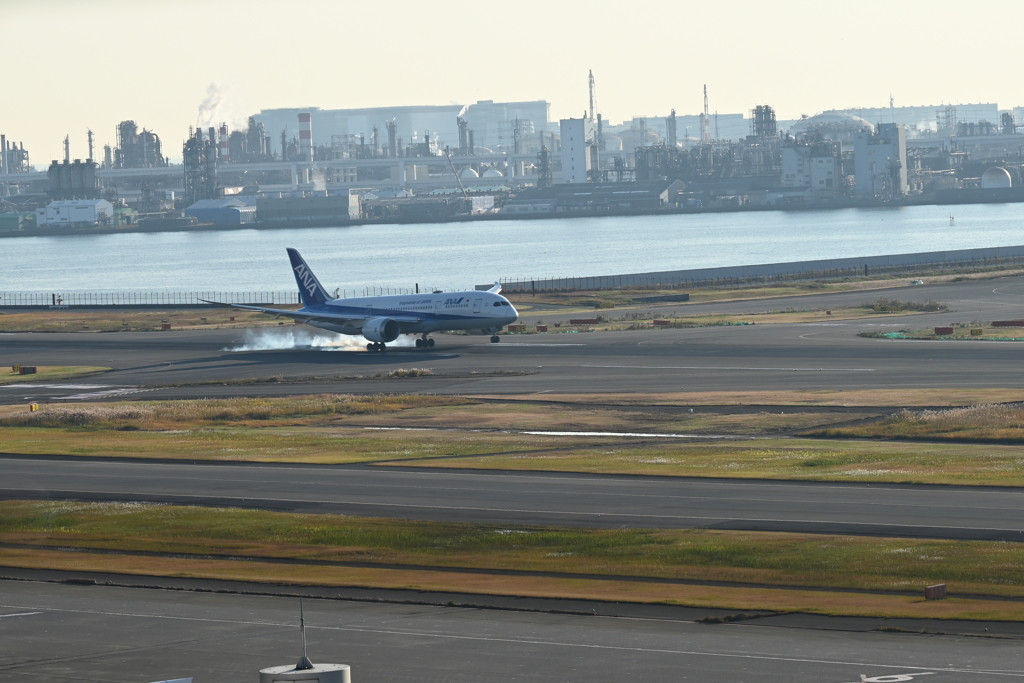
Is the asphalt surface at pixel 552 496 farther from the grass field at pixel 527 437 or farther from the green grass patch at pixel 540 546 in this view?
the grass field at pixel 527 437

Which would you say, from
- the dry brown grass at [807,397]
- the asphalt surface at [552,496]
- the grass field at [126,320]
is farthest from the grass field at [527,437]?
the grass field at [126,320]

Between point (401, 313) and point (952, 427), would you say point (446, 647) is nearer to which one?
point (952, 427)

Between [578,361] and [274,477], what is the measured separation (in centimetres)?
4148

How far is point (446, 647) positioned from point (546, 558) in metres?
9.66

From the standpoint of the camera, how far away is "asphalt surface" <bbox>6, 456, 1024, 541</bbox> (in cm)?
4169

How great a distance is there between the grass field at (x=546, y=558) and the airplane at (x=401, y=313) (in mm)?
54290

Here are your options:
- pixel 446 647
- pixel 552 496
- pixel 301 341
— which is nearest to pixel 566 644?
pixel 446 647

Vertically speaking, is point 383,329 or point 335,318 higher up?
point 335,318

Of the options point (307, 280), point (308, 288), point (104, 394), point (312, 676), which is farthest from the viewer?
point (308, 288)

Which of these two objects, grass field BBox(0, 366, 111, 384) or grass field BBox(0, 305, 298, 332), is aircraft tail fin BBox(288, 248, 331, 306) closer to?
grass field BBox(0, 366, 111, 384)

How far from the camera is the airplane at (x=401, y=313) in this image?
10012 cm

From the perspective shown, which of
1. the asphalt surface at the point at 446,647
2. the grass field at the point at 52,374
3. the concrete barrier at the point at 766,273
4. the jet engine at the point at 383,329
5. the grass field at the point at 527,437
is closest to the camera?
the asphalt surface at the point at 446,647

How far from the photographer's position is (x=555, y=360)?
9494cm

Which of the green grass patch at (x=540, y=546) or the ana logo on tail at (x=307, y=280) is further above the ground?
the ana logo on tail at (x=307, y=280)
